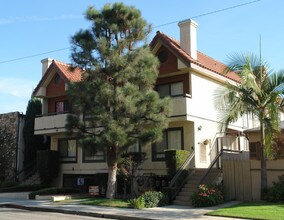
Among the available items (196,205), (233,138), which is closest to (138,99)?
(196,205)

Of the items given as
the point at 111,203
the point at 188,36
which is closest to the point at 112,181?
the point at 111,203

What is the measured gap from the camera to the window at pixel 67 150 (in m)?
28.4

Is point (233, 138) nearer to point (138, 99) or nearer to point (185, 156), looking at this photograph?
point (185, 156)

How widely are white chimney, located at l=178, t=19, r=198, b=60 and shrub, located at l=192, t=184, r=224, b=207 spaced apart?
9113 mm

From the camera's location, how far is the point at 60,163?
2888 cm

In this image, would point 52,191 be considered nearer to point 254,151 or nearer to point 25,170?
point 25,170

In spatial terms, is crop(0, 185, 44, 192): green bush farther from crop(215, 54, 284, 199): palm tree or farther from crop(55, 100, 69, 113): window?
crop(215, 54, 284, 199): palm tree

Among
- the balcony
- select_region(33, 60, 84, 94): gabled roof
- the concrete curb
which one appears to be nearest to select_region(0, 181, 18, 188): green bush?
the balcony

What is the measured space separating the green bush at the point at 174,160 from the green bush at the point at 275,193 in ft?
16.2

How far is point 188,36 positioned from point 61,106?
37.4 feet

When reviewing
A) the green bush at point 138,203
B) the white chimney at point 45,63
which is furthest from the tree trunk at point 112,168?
the white chimney at point 45,63

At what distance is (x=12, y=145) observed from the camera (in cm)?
3148

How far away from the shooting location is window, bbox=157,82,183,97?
2370 cm

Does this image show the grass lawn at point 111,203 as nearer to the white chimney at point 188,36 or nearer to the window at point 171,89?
the window at point 171,89
